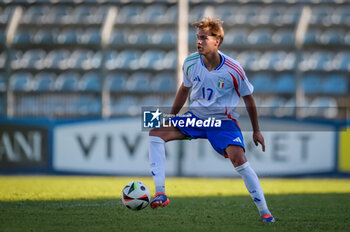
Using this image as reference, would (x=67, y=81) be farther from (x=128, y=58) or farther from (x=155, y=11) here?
(x=155, y=11)

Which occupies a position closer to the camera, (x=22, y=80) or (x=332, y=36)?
(x=22, y=80)

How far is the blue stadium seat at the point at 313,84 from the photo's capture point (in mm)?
14633

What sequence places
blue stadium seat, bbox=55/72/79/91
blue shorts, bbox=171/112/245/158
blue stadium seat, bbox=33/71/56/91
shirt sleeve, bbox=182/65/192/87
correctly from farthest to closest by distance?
blue stadium seat, bbox=33/71/56/91
blue stadium seat, bbox=55/72/79/91
shirt sleeve, bbox=182/65/192/87
blue shorts, bbox=171/112/245/158

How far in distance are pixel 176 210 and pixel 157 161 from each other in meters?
1.09

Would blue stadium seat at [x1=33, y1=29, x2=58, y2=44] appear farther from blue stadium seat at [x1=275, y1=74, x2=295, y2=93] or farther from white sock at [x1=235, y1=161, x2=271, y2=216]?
white sock at [x1=235, y1=161, x2=271, y2=216]

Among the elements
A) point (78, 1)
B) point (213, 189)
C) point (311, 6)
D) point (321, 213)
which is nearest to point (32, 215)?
point (321, 213)

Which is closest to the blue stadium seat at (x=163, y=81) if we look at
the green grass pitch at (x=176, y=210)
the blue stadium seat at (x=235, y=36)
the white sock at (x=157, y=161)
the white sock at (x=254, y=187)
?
the blue stadium seat at (x=235, y=36)

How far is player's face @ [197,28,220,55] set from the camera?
5764 mm

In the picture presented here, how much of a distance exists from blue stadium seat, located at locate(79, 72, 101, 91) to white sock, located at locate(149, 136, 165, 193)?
29.6ft

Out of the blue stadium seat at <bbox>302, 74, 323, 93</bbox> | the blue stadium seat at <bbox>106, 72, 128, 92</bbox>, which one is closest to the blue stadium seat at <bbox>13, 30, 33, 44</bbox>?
the blue stadium seat at <bbox>106, 72, 128, 92</bbox>

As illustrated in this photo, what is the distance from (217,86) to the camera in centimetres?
589

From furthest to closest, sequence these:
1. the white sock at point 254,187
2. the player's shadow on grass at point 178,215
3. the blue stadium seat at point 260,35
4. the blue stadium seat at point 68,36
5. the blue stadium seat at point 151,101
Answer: the blue stadium seat at point 260,35 < the blue stadium seat at point 68,36 < the blue stadium seat at point 151,101 < the white sock at point 254,187 < the player's shadow on grass at point 178,215

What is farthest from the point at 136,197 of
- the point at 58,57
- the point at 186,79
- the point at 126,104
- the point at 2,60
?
the point at 58,57

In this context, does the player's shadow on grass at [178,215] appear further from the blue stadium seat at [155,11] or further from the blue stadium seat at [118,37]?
the blue stadium seat at [155,11]
